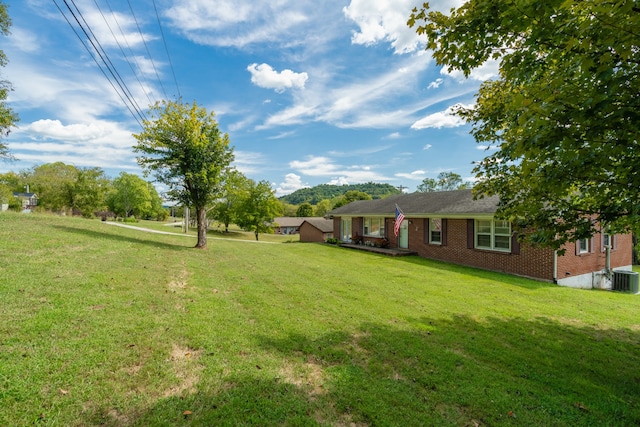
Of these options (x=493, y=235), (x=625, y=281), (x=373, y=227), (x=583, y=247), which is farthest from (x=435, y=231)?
(x=625, y=281)

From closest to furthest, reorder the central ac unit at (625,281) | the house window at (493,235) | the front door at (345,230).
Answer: the house window at (493,235) < the central ac unit at (625,281) < the front door at (345,230)

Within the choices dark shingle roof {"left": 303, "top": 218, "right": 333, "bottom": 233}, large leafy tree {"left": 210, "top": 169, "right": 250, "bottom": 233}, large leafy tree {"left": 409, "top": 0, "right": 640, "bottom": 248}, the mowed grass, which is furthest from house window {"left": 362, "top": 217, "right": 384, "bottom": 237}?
large leafy tree {"left": 409, "top": 0, "right": 640, "bottom": 248}

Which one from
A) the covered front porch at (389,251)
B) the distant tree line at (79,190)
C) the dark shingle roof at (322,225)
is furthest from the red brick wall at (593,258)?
the distant tree line at (79,190)

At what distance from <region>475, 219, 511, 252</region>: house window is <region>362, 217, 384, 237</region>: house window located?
22.9 ft

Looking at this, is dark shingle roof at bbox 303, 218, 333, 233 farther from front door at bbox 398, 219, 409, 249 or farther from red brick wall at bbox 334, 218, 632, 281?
red brick wall at bbox 334, 218, 632, 281

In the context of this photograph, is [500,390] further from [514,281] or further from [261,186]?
[261,186]

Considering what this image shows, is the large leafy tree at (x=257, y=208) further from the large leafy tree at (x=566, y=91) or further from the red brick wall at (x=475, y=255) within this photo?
the large leafy tree at (x=566, y=91)

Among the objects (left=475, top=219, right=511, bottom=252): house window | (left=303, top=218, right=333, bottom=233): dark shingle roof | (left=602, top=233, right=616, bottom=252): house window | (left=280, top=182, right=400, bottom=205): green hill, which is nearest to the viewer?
(left=475, top=219, right=511, bottom=252): house window

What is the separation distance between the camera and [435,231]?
16031 mm

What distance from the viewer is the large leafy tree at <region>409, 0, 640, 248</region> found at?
240cm

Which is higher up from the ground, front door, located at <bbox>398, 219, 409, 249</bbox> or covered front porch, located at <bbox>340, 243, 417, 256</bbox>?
front door, located at <bbox>398, 219, 409, 249</bbox>

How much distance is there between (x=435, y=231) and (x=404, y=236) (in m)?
2.34

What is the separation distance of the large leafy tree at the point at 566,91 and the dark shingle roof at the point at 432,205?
7626 mm

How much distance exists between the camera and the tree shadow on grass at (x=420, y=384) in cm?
281
